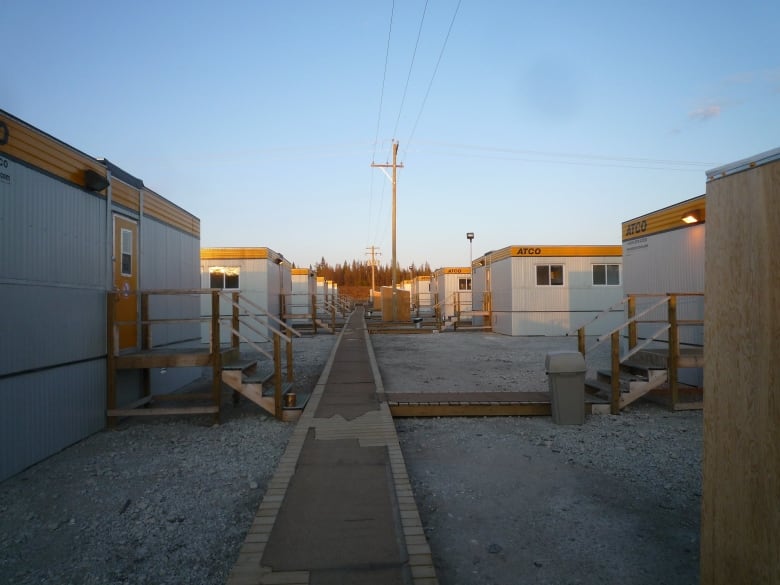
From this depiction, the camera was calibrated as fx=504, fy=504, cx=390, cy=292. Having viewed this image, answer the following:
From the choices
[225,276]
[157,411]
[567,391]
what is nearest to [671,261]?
[567,391]

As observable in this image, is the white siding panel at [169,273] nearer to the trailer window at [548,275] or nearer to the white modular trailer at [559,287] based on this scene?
the white modular trailer at [559,287]

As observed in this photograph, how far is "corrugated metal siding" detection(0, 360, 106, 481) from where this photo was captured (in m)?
5.12

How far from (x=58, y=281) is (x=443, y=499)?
16.7 ft

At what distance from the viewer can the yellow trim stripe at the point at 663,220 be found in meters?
9.07

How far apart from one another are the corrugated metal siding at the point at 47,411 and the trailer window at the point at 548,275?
1598 centimetres

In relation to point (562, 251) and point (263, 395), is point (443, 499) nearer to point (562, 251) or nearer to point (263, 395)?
point (263, 395)

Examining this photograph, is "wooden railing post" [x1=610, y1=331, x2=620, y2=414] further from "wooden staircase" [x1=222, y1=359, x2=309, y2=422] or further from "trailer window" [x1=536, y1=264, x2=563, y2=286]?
"trailer window" [x1=536, y1=264, x2=563, y2=286]

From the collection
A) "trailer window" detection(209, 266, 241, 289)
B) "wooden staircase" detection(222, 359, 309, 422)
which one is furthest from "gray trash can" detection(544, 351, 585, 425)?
"trailer window" detection(209, 266, 241, 289)

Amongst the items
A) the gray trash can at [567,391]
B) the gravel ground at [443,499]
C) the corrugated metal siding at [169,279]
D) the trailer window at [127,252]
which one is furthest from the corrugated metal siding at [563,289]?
the trailer window at [127,252]

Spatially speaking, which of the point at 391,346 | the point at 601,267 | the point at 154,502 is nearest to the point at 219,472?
the point at 154,502

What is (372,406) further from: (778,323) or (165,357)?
(778,323)

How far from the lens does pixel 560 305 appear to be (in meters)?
19.6

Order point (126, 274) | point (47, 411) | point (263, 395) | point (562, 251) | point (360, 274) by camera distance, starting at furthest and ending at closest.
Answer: point (360, 274) < point (562, 251) < point (126, 274) < point (263, 395) < point (47, 411)

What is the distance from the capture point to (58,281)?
603 centimetres
